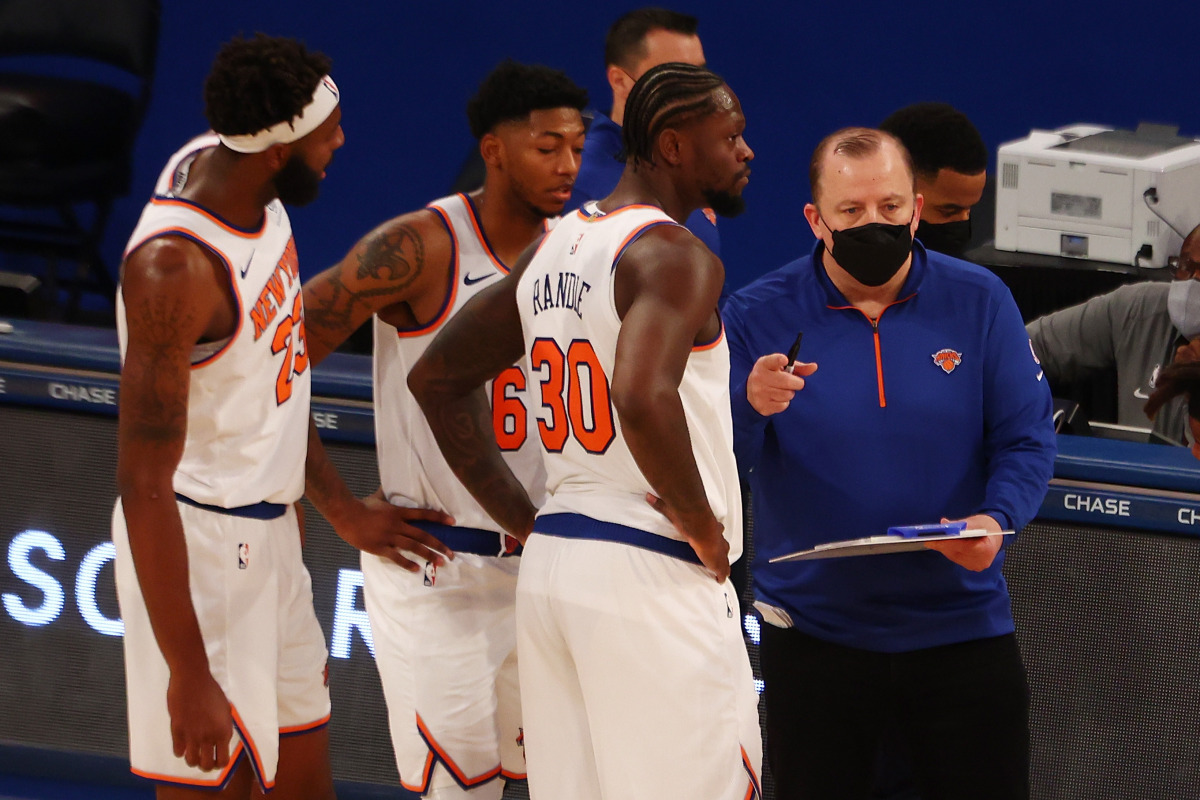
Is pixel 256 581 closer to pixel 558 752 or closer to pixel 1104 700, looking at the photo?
pixel 558 752

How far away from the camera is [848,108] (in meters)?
6.71

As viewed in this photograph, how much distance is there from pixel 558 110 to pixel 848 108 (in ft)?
12.5

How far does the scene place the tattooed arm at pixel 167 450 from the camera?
8.18ft

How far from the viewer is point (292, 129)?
267cm

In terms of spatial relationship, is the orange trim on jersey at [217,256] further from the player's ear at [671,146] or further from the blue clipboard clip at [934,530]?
the blue clipboard clip at [934,530]

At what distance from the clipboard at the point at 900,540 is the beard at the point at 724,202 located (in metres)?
0.58

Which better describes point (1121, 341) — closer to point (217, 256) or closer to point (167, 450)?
point (217, 256)

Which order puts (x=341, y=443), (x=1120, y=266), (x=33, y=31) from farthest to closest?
(x=33, y=31) < (x=1120, y=266) < (x=341, y=443)

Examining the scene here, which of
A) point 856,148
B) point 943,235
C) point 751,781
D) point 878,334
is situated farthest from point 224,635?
point 943,235

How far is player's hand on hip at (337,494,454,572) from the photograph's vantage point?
9.93ft

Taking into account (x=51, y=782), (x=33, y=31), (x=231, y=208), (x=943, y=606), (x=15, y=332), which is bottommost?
(x=51, y=782)

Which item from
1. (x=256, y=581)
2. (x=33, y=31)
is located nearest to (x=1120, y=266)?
(x=256, y=581)

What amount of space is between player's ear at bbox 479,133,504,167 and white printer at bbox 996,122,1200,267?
2.58 metres

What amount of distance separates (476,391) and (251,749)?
2.49 ft
